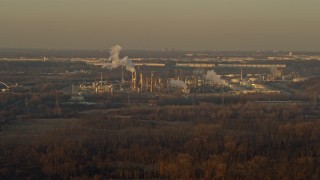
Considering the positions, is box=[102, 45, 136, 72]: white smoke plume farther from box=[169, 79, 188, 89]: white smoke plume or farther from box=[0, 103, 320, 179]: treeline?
box=[0, 103, 320, 179]: treeline

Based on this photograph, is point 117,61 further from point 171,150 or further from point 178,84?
point 171,150

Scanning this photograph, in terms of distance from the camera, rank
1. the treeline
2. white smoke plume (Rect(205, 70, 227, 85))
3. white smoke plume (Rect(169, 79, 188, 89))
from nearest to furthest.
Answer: the treeline → white smoke plume (Rect(169, 79, 188, 89)) → white smoke plume (Rect(205, 70, 227, 85))

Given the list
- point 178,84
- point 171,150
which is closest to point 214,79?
point 178,84

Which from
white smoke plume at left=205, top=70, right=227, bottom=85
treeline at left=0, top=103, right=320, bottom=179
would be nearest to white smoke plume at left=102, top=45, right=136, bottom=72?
white smoke plume at left=205, top=70, right=227, bottom=85

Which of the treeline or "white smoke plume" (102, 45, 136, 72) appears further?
"white smoke plume" (102, 45, 136, 72)

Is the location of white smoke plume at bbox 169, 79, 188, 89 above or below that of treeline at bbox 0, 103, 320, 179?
below

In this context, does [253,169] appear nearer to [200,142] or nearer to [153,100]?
[200,142]

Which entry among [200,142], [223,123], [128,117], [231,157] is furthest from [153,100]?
[231,157]

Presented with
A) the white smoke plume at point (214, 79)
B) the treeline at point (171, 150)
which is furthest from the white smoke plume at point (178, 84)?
the treeline at point (171, 150)
